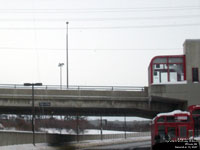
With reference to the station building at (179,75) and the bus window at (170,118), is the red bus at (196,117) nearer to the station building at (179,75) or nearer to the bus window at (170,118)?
the bus window at (170,118)

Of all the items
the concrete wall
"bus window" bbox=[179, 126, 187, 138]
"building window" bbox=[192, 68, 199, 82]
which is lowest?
the concrete wall

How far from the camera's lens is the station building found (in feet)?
128

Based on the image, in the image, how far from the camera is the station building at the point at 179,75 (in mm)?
38875

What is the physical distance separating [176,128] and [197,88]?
9.38m

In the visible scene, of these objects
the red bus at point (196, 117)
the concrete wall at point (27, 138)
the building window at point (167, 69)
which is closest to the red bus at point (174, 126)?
the red bus at point (196, 117)

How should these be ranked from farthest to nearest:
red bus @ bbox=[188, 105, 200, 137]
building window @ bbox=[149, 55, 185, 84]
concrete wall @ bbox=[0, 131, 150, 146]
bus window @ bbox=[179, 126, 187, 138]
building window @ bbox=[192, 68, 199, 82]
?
1. concrete wall @ bbox=[0, 131, 150, 146]
2. building window @ bbox=[149, 55, 185, 84]
3. building window @ bbox=[192, 68, 199, 82]
4. bus window @ bbox=[179, 126, 187, 138]
5. red bus @ bbox=[188, 105, 200, 137]

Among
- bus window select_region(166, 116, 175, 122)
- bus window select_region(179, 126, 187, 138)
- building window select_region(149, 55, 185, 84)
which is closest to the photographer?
bus window select_region(179, 126, 187, 138)

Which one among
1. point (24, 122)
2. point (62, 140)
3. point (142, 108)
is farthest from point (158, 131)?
point (24, 122)

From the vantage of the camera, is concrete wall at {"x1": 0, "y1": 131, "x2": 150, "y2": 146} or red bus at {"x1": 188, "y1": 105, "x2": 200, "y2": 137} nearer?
red bus at {"x1": 188, "y1": 105, "x2": 200, "y2": 137}

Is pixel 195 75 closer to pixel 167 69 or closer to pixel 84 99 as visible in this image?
pixel 167 69

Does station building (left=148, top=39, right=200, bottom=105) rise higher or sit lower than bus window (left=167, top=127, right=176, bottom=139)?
higher

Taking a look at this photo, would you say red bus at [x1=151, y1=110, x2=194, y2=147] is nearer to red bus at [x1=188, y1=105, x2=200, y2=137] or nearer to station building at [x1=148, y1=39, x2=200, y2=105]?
red bus at [x1=188, y1=105, x2=200, y2=137]

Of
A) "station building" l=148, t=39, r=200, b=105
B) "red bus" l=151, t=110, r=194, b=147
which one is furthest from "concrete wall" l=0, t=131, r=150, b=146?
"red bus" l=151, t=110, r=194, b=147

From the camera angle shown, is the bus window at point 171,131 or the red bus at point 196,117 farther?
the bus window at point 171,131
